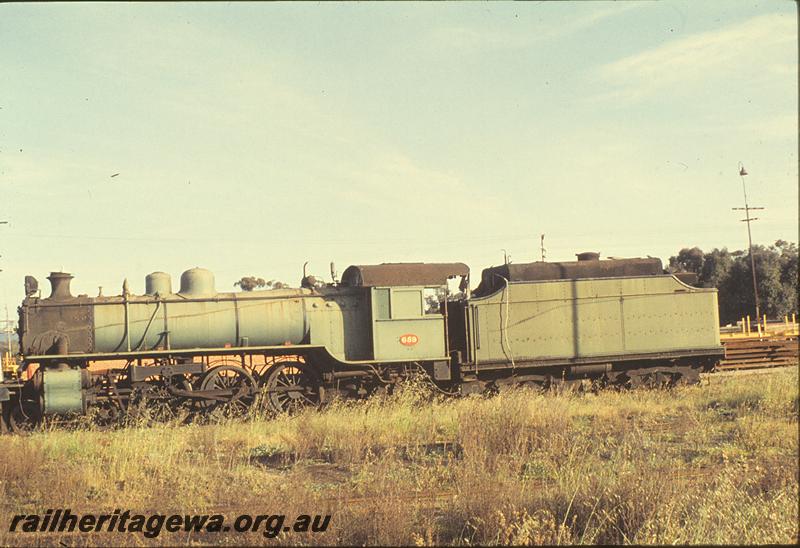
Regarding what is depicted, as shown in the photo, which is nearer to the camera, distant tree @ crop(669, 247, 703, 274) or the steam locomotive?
A: the steam locomotive

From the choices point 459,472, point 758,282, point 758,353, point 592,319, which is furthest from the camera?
point 758,282

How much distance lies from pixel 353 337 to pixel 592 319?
5157 millimetres

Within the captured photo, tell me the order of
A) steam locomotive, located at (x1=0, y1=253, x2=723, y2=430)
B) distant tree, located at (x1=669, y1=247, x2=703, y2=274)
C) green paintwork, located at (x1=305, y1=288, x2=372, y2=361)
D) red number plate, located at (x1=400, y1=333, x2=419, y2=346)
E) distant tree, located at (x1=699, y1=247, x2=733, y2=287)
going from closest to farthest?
steam locomotive, located at (x1=0, y1=253, x2=723, y2=430) < red number plate, located at (x1=400, y1=333, x2=419, y2=346) < green paintwork, located at (x1=305, y1=288, x2=372, y2=361) < distant tree, located at (x1=699, y1=247, x2=733, y2=287) < distant tree, located at (x1=669, y1=247, x2=703, y2=274)

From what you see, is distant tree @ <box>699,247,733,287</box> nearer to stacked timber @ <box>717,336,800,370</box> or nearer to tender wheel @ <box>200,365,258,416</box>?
stacked timber @ <box>717,336,800,370</box>

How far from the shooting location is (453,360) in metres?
15.4

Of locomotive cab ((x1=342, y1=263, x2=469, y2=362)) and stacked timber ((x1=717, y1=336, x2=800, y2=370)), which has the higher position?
locomotive cab ((x1=342, y1=263, x2=469, y2=362))

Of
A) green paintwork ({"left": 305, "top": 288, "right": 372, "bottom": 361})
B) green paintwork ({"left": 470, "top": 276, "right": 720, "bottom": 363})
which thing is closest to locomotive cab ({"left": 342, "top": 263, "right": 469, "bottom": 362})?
green paintwork ({"left": 305, "top": 288, "right": 372, "bottom": 361})

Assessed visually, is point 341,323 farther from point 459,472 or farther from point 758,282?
point 758,282

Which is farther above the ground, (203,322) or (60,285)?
(60,285)

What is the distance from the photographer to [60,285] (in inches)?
562

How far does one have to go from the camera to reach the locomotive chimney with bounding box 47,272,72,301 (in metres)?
14.2

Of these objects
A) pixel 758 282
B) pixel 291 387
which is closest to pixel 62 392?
pixel 291 387

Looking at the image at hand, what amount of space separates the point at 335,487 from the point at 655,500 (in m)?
3.72

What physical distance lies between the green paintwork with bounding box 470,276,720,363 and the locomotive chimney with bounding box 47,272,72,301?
26.7 ft
